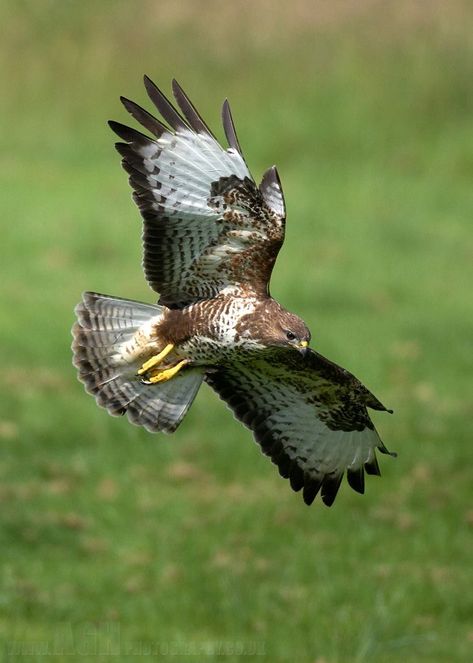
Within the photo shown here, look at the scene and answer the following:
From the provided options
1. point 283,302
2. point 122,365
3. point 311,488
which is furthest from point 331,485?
point 283,302

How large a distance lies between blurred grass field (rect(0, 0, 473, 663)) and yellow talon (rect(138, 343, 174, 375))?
4.55ft

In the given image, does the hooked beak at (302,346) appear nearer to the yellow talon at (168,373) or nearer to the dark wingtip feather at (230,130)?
the yellow talon at (168,373)

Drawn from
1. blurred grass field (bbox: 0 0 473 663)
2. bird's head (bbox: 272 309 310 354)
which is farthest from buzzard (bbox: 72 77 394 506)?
blurred grass field (bbox: 0 0 473 663)

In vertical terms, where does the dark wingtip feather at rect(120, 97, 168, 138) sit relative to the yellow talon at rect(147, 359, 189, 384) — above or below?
above

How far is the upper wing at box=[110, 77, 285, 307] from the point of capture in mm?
6105

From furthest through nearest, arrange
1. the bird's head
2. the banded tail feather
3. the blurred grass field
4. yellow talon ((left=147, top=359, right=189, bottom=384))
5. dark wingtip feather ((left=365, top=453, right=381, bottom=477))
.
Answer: the blurred grass field
dark wingtip feather ((left=365, top=453, right=381, bottom=477))
the banded tail feather
yellow talon ((left=147, top=359, right=189, bottom=384))
the bird's head

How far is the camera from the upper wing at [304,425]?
696 centimetres

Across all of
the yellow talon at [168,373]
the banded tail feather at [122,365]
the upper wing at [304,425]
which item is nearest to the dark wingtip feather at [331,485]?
the upper wing at [304,425]

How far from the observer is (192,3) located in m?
21.2

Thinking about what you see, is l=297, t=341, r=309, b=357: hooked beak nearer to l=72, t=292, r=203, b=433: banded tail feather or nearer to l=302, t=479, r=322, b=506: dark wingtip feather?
l=72, t=292, r=203, b=433: banded tail feather

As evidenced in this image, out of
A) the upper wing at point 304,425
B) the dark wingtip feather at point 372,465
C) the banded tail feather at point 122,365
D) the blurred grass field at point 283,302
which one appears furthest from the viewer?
the blurred grass field at point 283,302

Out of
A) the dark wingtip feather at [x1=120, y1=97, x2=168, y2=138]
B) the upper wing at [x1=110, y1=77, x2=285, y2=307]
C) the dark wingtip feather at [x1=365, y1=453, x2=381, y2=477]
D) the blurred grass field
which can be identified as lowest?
the blurred grass field

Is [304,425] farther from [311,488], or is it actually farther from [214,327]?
[214,327]

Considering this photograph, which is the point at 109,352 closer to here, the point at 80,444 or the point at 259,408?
the point at 259,408
